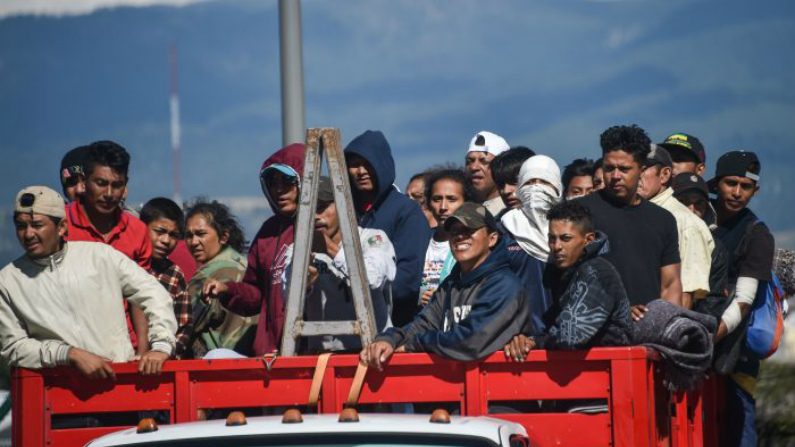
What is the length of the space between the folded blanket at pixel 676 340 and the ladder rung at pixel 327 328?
1.27 m

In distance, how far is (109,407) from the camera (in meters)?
6.34

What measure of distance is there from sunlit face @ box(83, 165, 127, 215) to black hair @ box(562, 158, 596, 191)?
10.9 feet

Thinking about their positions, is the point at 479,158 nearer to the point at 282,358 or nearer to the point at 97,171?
the point at 97,171

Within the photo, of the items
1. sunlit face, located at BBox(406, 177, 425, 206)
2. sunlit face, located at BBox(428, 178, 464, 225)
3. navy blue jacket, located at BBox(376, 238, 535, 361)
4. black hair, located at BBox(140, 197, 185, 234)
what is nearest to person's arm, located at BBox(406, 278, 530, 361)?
navy blue jacket, located at BBox(376, 238, 535, 361)

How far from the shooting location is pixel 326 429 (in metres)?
5.00

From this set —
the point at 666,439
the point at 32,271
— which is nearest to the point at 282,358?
the point at 32,271

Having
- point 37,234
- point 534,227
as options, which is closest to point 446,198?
point 534,227

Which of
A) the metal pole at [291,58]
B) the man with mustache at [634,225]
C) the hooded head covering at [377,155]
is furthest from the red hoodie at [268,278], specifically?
the metal pole at [291,58]

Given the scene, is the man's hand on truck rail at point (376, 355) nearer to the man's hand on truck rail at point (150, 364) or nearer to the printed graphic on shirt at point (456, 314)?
the printed graphic on shirt at point (456, 314)

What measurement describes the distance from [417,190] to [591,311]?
5.08 meters

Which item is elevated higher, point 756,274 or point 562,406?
point 756,274

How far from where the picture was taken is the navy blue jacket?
6078 millimetres

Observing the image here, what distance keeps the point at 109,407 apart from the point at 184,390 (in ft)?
1.26

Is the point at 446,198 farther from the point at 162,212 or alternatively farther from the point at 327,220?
the point at 162,212
